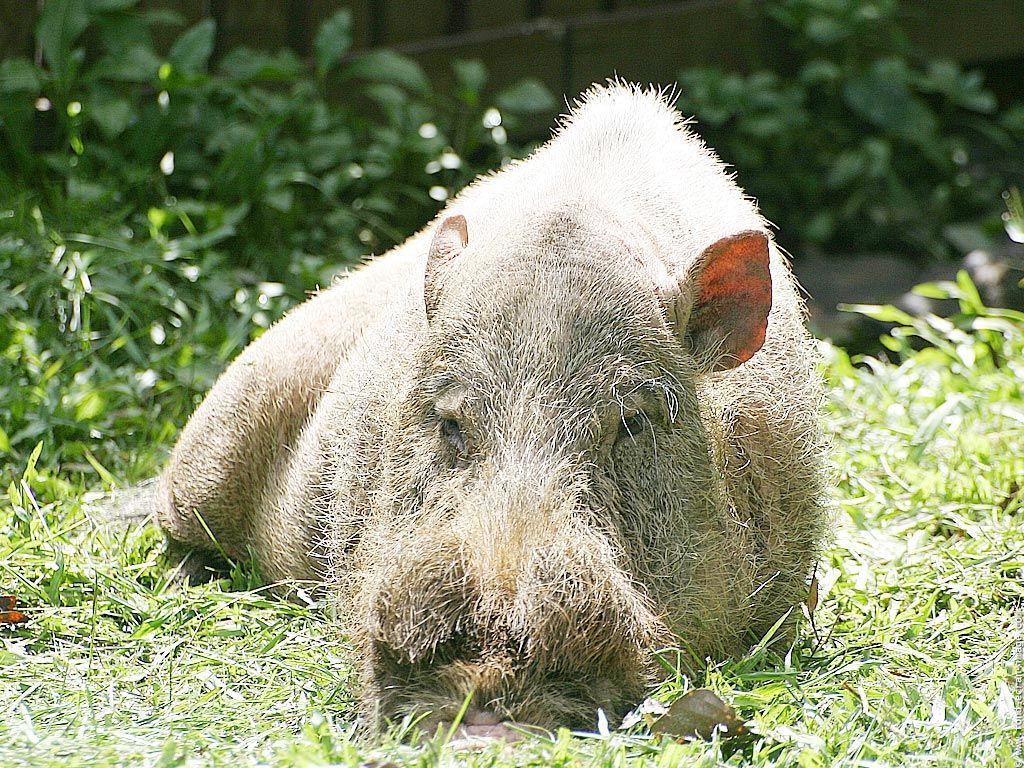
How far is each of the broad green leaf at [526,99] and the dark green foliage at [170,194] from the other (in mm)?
103

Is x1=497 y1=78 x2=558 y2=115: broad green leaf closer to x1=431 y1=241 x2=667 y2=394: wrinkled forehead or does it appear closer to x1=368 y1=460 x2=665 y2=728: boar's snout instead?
x1=431 y1=241 x2=667 y2=394: wrinkled forehead

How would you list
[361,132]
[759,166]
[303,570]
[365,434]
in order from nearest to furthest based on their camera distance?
1. [365,434]
2. [303,570]
3. [361,132]
4. [759,166]

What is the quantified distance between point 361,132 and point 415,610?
5.27 metres

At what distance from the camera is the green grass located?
9.07 feet

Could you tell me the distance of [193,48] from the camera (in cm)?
708

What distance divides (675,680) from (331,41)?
205 inches

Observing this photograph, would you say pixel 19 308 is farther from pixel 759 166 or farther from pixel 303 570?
pixel 759 166

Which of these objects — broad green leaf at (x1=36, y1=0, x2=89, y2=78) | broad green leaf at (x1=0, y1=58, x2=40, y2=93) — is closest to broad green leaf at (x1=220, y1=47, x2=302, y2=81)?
broad green leaf at (x1=36, y1=0, x2=89, y2=78)

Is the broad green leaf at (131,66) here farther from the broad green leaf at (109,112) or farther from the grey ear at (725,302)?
the grey ear at (725,302)

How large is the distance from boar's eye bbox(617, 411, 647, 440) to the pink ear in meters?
0.25

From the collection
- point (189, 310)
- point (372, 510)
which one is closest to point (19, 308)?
point (189, 310)

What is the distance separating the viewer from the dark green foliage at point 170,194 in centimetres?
550

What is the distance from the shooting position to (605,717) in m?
2.82

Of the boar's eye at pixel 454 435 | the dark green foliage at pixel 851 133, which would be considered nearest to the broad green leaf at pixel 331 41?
the dark green foliage at pixel 851 133
